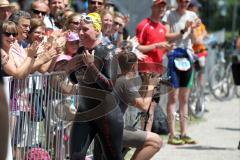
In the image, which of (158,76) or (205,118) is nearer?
(158,76)

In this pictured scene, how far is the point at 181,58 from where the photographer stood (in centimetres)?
1184

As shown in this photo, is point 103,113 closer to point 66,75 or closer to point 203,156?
point 66,75

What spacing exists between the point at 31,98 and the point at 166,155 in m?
2.91

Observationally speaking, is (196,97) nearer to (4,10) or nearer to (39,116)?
(4,10)

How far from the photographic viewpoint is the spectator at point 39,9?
10.2 meters

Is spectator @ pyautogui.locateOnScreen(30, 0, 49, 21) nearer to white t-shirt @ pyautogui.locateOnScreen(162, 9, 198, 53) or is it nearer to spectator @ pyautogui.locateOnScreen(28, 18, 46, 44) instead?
spectator @ pyautogui.locateOnScreen(28, 18, 46, 44)

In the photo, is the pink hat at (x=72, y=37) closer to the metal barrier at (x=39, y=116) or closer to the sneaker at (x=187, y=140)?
the metal barrier at (x=39, y=116)

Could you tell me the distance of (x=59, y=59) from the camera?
9.02 metres

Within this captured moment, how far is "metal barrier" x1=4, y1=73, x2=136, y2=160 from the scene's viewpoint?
26.0ft

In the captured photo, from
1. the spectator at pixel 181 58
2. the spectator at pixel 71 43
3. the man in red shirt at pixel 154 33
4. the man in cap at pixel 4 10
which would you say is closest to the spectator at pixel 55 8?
the man in red shirt at pixel 154 33

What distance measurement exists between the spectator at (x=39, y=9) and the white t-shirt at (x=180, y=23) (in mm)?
2357

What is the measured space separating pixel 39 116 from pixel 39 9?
2274 millimetres

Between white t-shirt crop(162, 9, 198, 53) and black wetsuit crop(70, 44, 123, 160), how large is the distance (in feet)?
15.0

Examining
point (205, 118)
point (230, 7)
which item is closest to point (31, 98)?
point (205, 118)
